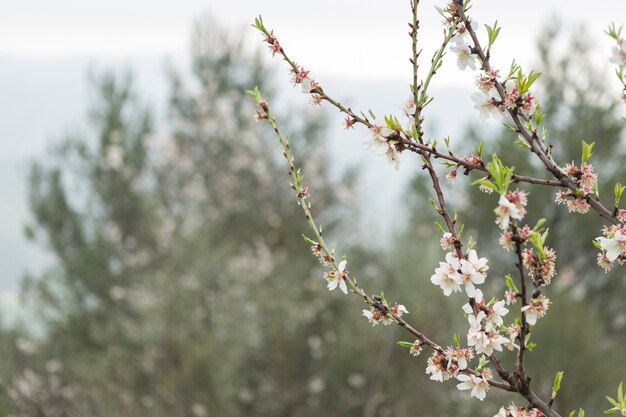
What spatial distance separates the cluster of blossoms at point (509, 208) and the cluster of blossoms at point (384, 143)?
36 centimetres

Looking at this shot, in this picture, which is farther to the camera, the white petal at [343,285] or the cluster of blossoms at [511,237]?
the white petal at [343,285]

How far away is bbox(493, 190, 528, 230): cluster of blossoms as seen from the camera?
130 centimetres

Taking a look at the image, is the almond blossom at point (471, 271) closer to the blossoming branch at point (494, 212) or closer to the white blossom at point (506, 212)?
the blossoming branch at point (494, 212)

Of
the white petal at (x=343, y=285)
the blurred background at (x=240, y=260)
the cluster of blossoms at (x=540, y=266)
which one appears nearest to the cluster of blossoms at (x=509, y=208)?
the cluster of blossoms at (x=540, y=266)

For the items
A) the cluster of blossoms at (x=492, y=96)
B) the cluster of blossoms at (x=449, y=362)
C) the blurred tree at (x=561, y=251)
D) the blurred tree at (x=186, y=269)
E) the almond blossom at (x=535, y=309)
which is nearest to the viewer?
the almond blossom at (x=535, y=309)

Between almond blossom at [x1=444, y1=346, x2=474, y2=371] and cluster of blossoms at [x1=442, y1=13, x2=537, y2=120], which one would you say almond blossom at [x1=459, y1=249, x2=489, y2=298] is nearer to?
almond blossom at [x1=444, y1=346, x2=474, y2=371]

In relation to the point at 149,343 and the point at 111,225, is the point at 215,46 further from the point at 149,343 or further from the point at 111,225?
the point at 149,343

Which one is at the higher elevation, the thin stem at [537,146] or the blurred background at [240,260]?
the blurred background at [240,260]

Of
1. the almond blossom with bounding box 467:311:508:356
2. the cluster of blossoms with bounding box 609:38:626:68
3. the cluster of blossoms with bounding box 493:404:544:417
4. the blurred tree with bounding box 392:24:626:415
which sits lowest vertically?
the cluster of blossoms with bounding box 493:404:544:417

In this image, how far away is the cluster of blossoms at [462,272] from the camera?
5.06ft

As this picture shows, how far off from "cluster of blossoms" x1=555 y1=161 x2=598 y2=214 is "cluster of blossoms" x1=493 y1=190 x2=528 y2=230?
0.34 metres

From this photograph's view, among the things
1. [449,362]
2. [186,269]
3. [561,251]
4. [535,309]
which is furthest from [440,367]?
[561,251]

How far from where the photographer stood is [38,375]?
13469mm

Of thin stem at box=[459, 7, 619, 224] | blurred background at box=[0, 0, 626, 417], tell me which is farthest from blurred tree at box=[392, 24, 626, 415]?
thin stem at box=[459, 7, 619, 224]
